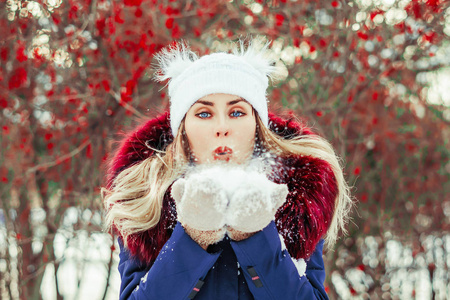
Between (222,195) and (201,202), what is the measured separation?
64 mm

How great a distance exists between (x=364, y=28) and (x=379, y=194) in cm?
252

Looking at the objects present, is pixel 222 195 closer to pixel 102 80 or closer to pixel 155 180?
pixel 155 180

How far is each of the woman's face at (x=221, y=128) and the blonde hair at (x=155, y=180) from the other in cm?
7

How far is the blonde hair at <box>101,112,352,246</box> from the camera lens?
1.80 m

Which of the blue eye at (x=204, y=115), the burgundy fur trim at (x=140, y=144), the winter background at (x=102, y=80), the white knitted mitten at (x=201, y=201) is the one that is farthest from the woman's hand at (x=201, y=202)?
the winter background at (x=102, y=80)

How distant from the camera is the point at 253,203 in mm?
1438

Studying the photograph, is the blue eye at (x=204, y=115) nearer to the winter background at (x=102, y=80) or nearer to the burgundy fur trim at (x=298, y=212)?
the burgundy fur trim at (x=298, y=212)

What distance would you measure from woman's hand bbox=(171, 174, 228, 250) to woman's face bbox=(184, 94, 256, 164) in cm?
33

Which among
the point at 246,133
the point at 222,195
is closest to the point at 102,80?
the point at 246,133

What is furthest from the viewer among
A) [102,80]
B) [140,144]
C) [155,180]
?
[102,80]

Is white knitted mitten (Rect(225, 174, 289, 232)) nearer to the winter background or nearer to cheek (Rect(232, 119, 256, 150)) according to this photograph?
cheek (Rect(232, 119, 256, 150))

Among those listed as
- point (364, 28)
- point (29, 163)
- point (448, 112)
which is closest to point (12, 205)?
point (29, 163)

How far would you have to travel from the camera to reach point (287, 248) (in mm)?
1759

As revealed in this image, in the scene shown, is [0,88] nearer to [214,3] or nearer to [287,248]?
[214,3]
